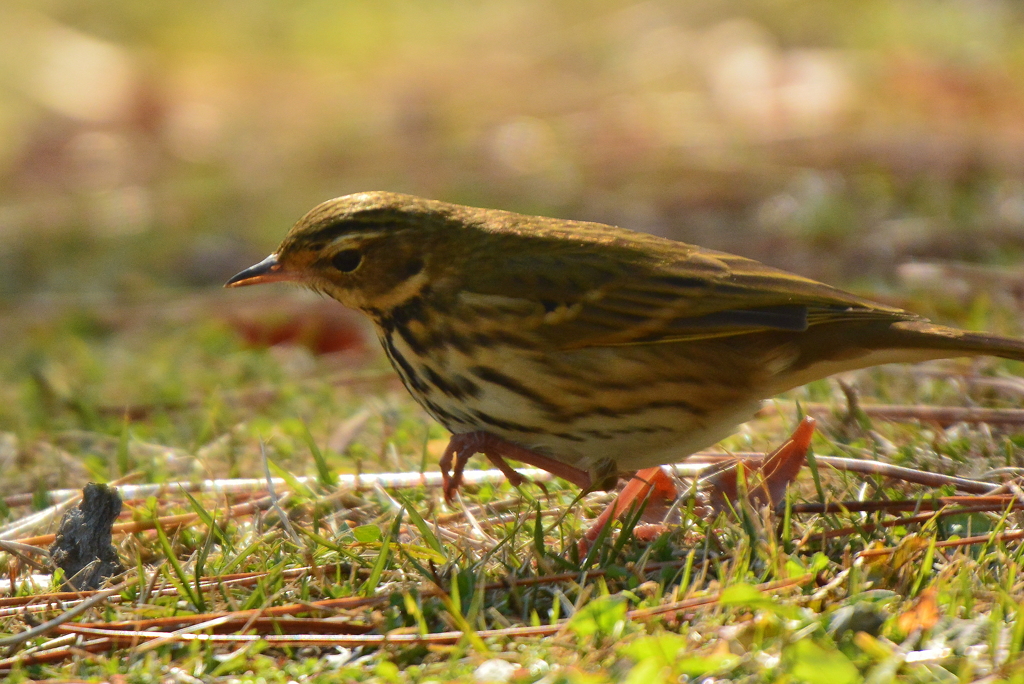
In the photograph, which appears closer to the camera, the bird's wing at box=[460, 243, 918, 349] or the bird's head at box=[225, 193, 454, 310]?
the bird's wing at box=[460, 243, 918, 349]

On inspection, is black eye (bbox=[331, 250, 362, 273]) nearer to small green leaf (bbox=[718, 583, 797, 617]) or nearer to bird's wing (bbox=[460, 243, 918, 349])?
bird's wing (bbox=[460, 243, 918, 349])

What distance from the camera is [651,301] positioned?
389 centimetres

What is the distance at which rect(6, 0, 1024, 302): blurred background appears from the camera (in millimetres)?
7996

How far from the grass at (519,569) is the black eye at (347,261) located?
0.66 metres

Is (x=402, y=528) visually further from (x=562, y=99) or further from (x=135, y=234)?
(x=562, y=99)

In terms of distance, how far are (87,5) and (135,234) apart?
782 centimetres

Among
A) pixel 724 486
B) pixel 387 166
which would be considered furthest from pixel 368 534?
pixel 387 166

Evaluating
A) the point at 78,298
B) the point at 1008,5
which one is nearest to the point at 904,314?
the point at 78,298

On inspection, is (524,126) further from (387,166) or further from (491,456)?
(491,456)

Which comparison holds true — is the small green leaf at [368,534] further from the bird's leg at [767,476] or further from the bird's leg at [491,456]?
the bird's leg at [767,476]

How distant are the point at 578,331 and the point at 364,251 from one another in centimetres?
76

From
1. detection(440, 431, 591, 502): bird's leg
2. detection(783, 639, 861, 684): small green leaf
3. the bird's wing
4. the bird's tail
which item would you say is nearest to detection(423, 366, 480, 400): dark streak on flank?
detection(440, 431, 591, 502): bird's leg

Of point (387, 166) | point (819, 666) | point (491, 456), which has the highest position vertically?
point (387, 166)

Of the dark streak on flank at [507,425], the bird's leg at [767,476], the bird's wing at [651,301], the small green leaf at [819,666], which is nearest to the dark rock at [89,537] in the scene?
the dark streak on flank at [507,425]
